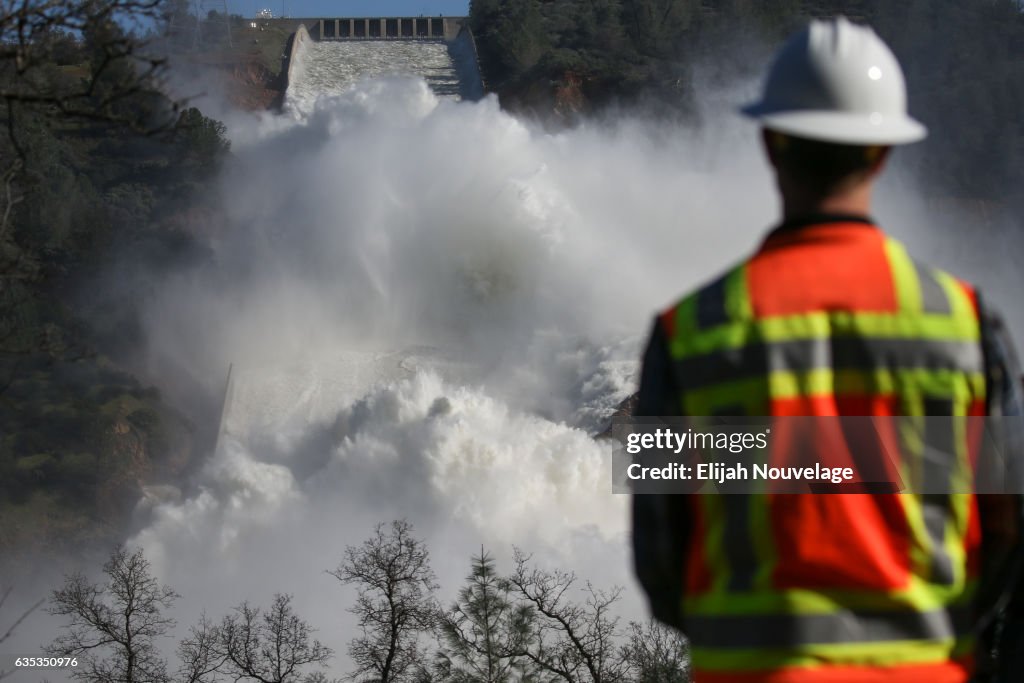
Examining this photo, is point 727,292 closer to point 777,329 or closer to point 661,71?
point 777,329

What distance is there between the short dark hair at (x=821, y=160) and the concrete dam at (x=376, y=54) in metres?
55.9

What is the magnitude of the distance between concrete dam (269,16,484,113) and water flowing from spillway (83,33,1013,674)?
21.2 feet

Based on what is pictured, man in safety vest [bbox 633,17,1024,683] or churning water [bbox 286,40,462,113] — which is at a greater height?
churning water [bbox 286,40,462,113]

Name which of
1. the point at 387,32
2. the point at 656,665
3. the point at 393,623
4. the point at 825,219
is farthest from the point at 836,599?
the point at 387,32

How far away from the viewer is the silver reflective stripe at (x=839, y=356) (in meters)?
1.98

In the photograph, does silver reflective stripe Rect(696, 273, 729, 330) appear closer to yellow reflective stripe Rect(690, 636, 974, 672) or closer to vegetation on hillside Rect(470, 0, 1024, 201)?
yellow reflective stripe Rect(690, 636, 974, 672)

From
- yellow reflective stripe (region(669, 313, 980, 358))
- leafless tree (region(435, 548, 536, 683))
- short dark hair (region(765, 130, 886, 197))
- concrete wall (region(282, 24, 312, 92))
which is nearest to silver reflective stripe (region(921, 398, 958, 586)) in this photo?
yellow reflective stripe (region(669, 313, 980, 358))

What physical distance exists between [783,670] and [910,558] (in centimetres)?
25

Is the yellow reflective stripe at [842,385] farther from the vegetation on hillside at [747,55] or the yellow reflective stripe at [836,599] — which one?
the vegetation on hillside at [747,55]

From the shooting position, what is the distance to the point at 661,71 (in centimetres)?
5709

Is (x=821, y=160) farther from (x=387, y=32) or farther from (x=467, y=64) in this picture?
(x=387, y=32)

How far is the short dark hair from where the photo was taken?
2.05 meters

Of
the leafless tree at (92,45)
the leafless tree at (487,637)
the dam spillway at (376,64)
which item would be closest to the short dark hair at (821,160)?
the leafless tree at (92,45)

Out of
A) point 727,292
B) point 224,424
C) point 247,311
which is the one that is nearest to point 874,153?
point 727,292
